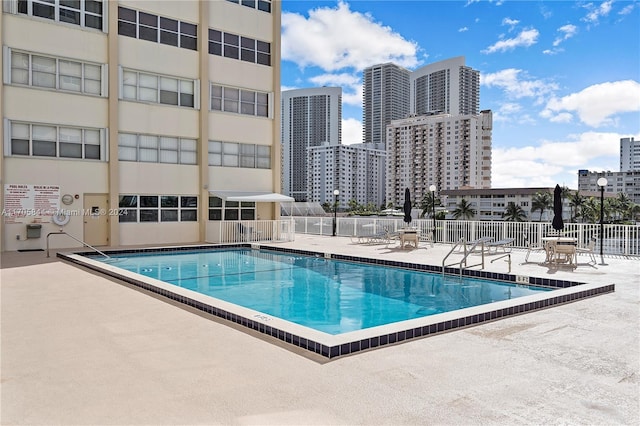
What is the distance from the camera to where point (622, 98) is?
27656mm

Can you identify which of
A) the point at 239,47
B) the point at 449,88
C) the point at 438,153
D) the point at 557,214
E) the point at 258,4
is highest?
the point at 449,88

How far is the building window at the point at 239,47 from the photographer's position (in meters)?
19.2

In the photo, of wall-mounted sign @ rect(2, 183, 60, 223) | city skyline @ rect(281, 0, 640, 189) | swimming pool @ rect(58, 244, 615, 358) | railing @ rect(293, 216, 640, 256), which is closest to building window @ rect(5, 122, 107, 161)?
wall-mounted sign @ rect(2, 183, 60, 223)

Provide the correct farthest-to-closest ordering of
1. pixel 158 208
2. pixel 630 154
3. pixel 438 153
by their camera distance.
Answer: pixel 630 154 < pixel 438 153 < pixel 158 208

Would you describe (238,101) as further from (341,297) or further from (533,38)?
(533,38)

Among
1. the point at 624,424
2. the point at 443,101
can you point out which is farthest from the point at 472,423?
the point at 443,101

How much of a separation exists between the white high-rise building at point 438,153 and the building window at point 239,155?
8721cm

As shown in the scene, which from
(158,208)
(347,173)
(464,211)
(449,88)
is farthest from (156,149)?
(449,88)

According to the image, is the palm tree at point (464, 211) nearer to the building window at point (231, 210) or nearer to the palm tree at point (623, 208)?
the palm tree at point (623, 208)

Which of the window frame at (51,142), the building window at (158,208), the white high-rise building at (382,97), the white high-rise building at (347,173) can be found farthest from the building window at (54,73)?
the white high-rise building at (382,97)

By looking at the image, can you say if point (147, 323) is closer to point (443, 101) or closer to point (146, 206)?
point (146, 206)

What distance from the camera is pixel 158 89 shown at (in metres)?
17.9

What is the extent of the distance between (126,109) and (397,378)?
16290 millimetres

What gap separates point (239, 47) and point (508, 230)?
13.3 meters
